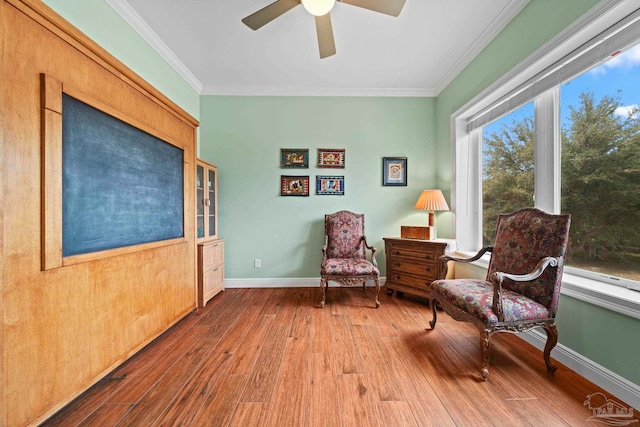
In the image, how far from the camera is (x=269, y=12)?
5.96ft

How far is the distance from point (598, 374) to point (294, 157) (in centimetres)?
333

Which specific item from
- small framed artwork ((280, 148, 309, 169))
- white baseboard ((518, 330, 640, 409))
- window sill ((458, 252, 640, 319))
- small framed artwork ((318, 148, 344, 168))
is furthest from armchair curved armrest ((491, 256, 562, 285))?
small framed artwork ((280, 148, 309, 169))

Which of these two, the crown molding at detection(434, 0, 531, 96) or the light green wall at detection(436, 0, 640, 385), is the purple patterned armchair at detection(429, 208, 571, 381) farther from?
the crown molding at detection(434, 0, 531, 96)

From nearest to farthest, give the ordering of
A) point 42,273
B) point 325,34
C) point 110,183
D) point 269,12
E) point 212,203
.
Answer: point 42,273 < point 110,183 < point 269,12 < point 325,34 < point 212,203

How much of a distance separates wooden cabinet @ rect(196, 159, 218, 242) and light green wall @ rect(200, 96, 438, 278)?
167 mm

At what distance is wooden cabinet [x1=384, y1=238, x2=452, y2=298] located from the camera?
2705 millimetres

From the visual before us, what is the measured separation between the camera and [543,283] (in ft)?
5.30

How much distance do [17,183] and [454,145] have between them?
370 centimetres

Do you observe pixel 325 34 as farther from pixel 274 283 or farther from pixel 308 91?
pixel 274 283

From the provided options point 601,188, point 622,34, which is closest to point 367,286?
point 601,188

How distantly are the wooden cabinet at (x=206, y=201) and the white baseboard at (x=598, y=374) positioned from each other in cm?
340

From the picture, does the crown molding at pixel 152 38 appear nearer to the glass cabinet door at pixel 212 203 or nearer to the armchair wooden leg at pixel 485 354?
the glass cabinet door at pixel 212 203

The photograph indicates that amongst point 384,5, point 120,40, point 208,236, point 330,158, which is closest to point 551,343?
point 384,5

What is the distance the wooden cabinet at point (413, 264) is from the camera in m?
2.71
